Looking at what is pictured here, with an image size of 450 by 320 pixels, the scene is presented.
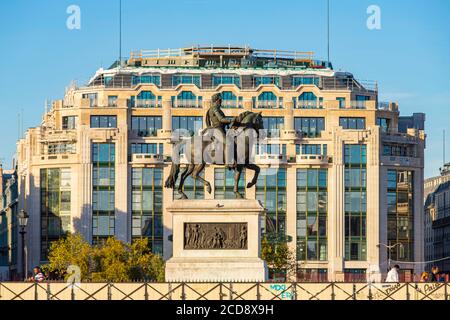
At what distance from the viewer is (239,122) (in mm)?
107000

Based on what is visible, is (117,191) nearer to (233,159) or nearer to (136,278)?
(136,278)

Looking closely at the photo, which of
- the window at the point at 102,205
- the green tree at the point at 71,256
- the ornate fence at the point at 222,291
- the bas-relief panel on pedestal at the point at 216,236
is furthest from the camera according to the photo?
the window at the point at 102,205

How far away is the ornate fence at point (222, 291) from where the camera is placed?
3868 inches

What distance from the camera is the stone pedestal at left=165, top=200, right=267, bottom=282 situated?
344 feet

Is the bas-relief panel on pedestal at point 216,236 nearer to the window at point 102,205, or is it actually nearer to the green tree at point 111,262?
the green tree at point 111,262

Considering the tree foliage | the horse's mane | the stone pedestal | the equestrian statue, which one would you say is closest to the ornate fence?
the stone pedestal

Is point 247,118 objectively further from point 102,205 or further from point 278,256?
point 102,205

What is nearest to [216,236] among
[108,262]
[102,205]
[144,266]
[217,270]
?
[217,270]

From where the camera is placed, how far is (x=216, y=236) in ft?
346

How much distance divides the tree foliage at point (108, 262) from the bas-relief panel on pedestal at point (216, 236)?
5030cm

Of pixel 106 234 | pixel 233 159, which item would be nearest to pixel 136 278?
pixel 106 234

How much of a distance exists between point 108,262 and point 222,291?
67.8 meters

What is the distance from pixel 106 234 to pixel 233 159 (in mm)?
93049

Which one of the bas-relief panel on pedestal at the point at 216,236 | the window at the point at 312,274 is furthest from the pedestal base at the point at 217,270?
the window at the point at 312,274
